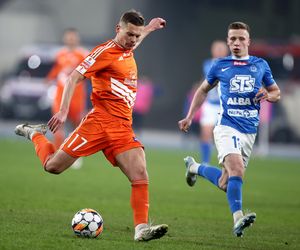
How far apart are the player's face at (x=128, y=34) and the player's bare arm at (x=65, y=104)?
0.57m

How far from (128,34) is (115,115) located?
2.73 feet

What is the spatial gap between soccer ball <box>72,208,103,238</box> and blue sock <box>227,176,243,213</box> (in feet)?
4.94

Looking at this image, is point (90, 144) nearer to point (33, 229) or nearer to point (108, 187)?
point (33, 229)

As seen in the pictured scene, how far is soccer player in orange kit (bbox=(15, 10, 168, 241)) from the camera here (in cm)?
951

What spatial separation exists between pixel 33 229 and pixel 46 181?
6141 millimetres

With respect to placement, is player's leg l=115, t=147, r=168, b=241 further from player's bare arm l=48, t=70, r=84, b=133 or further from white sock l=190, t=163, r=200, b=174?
white sock l=190, t=163, r=200, b=174

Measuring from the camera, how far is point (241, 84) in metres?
10.7

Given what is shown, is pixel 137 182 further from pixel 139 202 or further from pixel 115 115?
pixel 115 115

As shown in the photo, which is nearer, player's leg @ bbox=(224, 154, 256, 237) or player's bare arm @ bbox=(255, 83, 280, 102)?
player's leg @ bbox=(224, 154, 256, 237)

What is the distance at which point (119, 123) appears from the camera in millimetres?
9711

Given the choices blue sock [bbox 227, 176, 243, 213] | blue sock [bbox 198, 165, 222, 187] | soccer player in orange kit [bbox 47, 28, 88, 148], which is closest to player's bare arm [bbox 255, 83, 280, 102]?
blue sock [bbox 227, 176, 243, 213]

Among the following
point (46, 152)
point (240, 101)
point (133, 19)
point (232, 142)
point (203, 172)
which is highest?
point (133, 19)

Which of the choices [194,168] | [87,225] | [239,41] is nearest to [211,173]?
[194,168]

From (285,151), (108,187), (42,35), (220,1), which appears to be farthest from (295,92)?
(108,187)
